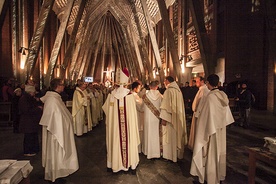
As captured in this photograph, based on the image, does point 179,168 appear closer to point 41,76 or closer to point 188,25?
point 188,25

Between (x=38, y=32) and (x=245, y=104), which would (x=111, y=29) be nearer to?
(x=38, y=32)

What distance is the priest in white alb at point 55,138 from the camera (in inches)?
150

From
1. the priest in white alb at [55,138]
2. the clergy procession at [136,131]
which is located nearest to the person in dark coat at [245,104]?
the clergy procession at [136,131]

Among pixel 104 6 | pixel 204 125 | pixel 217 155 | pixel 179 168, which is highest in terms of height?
pixel 104 6

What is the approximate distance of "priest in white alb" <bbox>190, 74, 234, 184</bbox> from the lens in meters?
3.61

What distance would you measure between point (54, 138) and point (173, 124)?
2.80m

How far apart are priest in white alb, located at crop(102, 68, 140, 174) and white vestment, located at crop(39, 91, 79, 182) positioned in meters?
0.87

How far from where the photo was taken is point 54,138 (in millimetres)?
3842

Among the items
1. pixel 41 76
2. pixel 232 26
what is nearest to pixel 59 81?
pixel 232 26

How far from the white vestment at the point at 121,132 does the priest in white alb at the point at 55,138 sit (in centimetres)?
85

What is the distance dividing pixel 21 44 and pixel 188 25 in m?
12.9

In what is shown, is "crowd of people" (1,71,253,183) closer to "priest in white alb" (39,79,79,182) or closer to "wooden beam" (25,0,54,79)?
"priest in white alb" (39,79,79,182)

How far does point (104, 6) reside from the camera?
2911 centimetres

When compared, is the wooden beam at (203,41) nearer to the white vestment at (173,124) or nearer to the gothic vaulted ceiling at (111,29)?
the white vestment at (173,124)
